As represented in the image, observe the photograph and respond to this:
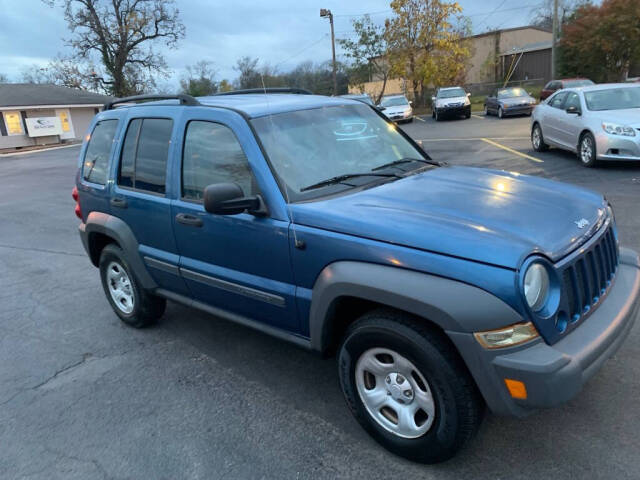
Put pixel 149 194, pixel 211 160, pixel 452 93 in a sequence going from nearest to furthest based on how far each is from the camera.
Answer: pixel 211 160
pixel 149 194
pixel 452 93

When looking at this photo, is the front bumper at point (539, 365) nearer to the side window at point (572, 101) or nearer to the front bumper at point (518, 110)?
the side window at point (572, 101)

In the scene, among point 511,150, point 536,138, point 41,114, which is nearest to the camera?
point 536,138

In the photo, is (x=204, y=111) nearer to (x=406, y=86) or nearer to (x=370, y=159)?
(x=370, y=159)

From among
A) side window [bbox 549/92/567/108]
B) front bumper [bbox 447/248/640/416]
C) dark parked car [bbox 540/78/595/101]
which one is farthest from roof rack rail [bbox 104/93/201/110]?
dark parked car [bbox 540/78/595/101]

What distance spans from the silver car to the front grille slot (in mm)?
7433

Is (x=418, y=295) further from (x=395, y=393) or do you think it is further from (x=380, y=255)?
(x=395, y=393)

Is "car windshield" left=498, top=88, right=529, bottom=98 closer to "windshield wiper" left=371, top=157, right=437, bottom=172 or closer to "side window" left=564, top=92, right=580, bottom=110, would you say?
"side window" left=564, top=92, right=580, bottom=110

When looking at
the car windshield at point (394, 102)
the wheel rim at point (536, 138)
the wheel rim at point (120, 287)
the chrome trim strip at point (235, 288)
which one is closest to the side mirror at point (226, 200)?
the chrome trim strip at point (235, 288)

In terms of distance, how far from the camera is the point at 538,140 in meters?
12.5

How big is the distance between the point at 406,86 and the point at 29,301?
4126cm

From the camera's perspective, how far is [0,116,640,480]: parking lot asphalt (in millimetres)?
2789

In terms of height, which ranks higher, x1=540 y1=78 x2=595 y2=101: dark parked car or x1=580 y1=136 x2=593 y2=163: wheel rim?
x1=540 y1=78 x2=595 y2=101: dark parked car

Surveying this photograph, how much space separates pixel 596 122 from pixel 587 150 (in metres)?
0.59

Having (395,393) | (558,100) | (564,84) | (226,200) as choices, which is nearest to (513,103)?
(564,84)
